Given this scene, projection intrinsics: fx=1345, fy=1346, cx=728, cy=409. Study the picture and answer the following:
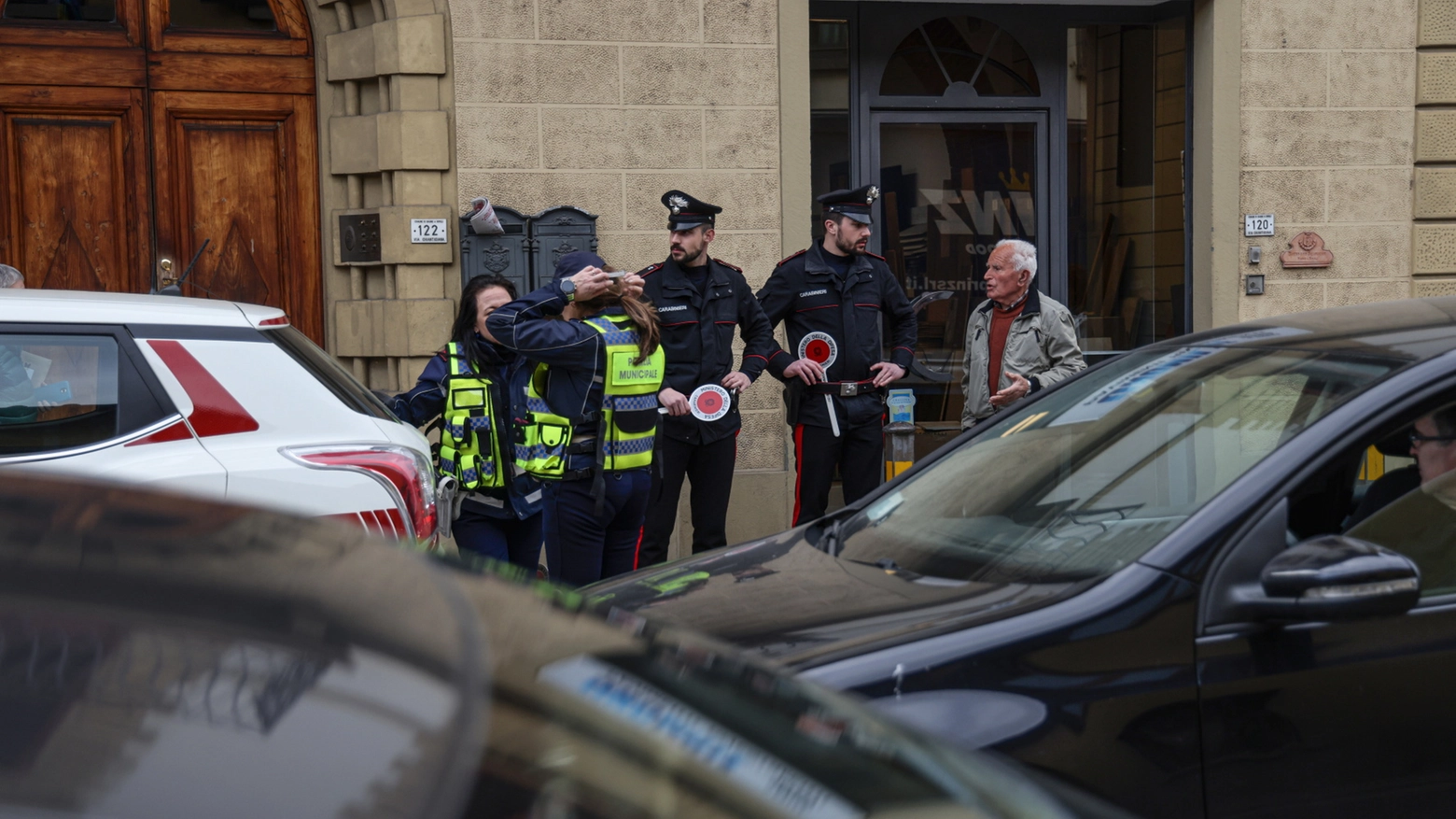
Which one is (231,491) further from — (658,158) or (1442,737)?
(658,158)

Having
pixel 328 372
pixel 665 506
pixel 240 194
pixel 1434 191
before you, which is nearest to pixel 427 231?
pixel 240 194

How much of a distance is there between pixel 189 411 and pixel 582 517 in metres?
1.62

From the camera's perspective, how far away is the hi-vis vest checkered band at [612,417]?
500 centimetres

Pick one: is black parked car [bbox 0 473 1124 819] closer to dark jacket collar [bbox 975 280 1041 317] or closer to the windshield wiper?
the windshield wiper

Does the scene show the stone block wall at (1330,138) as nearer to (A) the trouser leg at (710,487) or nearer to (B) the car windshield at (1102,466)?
(A) the trouser leg at (710,487)

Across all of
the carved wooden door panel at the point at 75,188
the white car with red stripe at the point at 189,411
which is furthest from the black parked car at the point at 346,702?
the carved wooden door panel at the point at 75,188

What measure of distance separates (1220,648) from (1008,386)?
379 cm

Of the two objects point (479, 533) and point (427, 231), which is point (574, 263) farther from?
point (427, 231)

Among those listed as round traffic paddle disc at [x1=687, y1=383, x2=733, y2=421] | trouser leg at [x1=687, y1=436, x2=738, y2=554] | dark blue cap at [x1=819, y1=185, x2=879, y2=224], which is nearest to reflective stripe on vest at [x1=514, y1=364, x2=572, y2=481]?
round traffic paddle disc at [x1=687, y1=383, x2=733, y2=421]

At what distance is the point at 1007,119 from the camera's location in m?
9.10

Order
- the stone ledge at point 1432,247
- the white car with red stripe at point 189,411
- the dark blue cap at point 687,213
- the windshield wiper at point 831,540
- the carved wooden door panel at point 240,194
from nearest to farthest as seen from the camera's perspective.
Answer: the windshield wiper at point 831,540, the white car with red stripe at point 189,411, the dark blue cap at point 687,213, the carved wooden door panel at point 240,194, the stone ledge at point 1432,247

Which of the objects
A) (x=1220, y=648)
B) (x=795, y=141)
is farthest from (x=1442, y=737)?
(x=795, y=141)

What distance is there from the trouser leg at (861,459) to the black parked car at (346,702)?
529cm

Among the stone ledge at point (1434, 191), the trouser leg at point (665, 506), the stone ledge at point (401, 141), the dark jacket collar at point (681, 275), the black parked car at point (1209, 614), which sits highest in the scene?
the stone ledge at point (401, 141)
